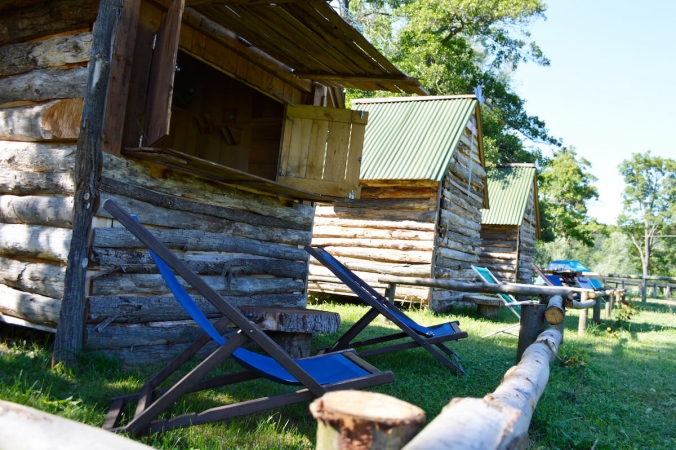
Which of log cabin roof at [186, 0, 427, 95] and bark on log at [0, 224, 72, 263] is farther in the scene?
log cabin roof at [186, 0, 427, 95]

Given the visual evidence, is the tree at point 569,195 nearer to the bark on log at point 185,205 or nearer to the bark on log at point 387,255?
the bark on log at point 387,255

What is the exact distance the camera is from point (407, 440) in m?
1.40

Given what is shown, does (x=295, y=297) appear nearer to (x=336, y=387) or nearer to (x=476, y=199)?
(x=336, y=387)

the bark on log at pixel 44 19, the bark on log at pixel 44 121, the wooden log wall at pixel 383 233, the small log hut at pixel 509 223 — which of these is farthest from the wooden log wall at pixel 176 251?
the small log hut at pixel 509 223

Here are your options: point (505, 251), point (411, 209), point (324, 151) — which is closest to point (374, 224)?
point (411, 209)

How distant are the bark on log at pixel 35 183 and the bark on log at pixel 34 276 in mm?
631

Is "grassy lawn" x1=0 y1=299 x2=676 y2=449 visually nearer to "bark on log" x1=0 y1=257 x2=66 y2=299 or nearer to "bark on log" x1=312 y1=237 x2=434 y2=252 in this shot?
"bark on log" x1=0 y1=257 x2=66 y2=299

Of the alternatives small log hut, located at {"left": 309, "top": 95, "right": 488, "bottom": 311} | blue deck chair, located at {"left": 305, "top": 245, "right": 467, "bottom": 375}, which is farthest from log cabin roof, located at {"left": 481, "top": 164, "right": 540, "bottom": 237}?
blue deck chair, located at {"left": 305, "top": 245, "right": 467, "bottom": 375}

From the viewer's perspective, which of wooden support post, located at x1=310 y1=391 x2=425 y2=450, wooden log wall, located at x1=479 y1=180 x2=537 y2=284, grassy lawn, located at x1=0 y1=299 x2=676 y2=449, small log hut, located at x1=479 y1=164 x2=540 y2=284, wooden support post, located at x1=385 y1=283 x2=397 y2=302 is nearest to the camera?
wooden support post, located at x1=310 y1=391 x2=425 y2=450

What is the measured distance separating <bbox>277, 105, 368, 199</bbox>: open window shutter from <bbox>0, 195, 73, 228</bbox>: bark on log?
2759mm

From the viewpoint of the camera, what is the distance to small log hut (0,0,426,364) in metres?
4.31

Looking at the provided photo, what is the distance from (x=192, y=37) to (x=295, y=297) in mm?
3327

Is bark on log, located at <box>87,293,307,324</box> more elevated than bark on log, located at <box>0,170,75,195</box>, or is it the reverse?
bark on log, located at <box>0,170,75,195</box>

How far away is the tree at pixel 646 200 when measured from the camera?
3844 centimetres
